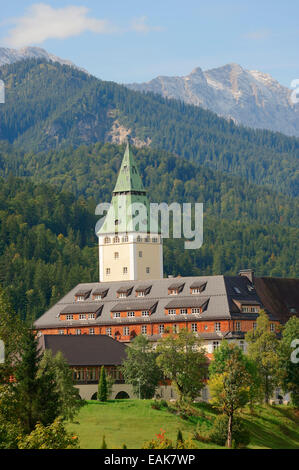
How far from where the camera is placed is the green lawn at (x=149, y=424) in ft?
336

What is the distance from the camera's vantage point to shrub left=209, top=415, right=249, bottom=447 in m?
110

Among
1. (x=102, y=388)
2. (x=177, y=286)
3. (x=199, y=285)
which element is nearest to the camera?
(x=102, y=388)

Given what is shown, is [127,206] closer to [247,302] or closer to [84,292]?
[84,292]

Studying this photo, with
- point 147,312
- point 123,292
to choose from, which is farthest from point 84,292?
point 147,312

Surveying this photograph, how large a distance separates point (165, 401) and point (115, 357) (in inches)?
655

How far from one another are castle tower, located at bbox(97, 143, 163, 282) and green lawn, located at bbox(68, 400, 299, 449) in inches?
2058

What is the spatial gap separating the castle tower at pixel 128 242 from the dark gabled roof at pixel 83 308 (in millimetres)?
17547

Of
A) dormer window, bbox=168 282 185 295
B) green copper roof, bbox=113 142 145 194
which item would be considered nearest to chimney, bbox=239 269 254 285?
dormer window, bbox=168 282 185 295

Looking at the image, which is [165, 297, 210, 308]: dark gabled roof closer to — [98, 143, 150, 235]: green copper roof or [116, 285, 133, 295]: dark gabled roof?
[116, 285, 133, 295]: dark gabled roof

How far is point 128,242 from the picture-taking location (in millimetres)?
179375

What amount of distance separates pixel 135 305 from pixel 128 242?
26.0 m

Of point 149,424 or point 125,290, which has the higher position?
point 125,290

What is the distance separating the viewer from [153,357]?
13038cm

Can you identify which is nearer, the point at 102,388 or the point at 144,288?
the point at 102,388
